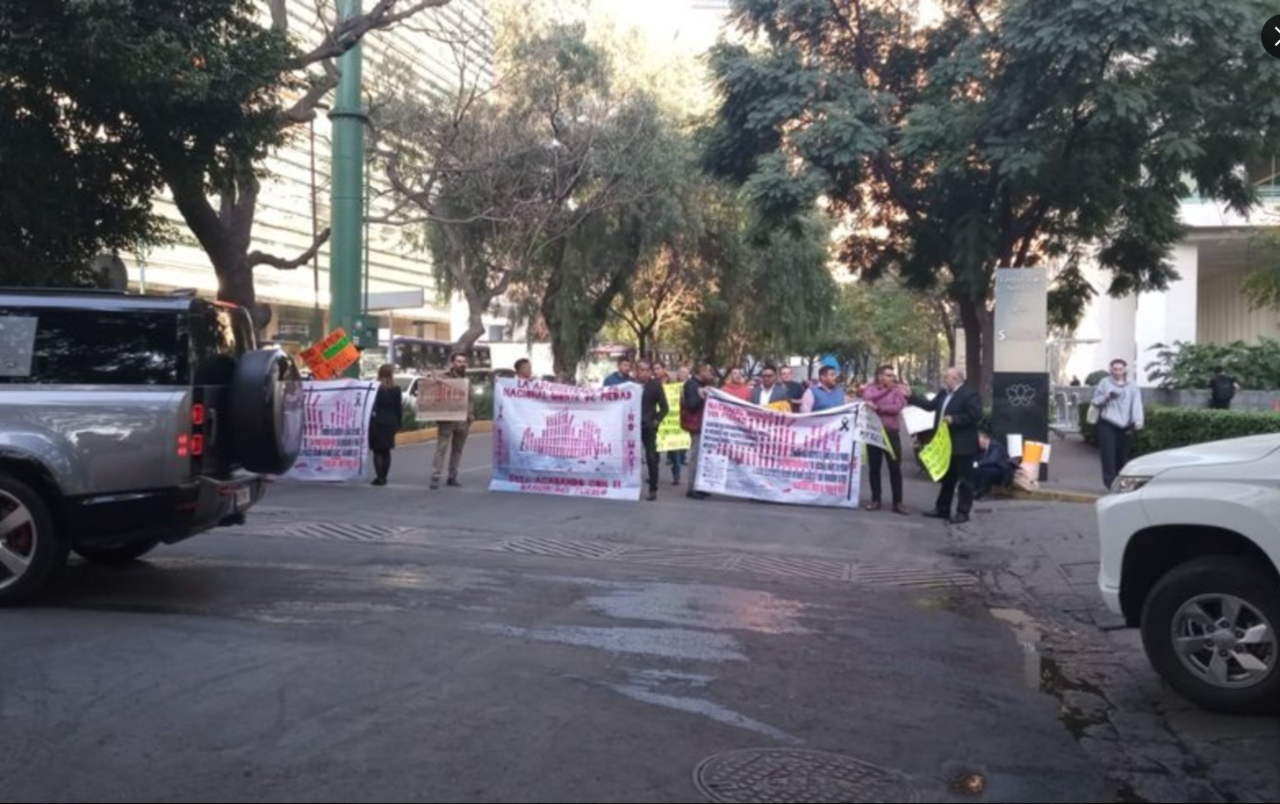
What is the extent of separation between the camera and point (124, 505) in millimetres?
7430

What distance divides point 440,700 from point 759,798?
5.79 feet

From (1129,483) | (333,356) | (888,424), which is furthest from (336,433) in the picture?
(1129,483)

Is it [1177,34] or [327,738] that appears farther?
[1177,34]

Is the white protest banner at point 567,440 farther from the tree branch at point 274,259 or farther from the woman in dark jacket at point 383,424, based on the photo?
the tree branch at point 274,259

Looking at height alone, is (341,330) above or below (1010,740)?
above

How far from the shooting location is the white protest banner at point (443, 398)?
47.4 feet

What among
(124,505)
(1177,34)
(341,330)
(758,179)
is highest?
(1177,34)

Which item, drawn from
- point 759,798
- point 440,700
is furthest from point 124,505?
point 759,798

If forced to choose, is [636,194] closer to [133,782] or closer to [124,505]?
[124,505]

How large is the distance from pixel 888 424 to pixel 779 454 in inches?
50.6

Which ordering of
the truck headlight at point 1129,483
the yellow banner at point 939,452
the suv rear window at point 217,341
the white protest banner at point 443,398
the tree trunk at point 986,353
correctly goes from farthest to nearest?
the tree trunk at point 986,353 < the white protest banner at point 443,398 < the yellow banner at point 939,452 < the suv rear window at point 217,341 < the truck headlight at point 1129,483

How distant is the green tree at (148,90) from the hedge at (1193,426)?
1209 cm

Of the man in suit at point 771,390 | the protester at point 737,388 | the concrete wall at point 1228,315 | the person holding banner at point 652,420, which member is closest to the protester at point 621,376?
the person holding banner at point 652,420

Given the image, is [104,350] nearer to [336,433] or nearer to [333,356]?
[336,433]
